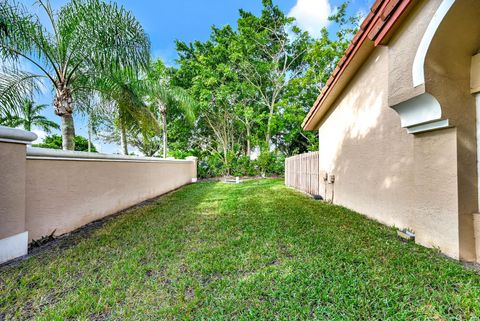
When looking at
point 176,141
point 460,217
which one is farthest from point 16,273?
point 176,141

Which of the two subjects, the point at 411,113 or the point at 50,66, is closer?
the point at 411,113

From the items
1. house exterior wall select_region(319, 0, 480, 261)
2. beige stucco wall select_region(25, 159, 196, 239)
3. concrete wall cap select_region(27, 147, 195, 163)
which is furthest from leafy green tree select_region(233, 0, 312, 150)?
house exterior wall select_region(319, 0, 480, 261)

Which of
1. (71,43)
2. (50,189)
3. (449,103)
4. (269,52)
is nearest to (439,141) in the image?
(449,103)

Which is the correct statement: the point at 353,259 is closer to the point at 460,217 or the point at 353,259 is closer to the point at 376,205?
the point at 460,217

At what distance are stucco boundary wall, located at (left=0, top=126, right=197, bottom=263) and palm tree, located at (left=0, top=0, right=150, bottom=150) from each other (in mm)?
1330

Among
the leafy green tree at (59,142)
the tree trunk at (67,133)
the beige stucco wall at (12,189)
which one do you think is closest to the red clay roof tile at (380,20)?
the beige stucco wall at (12,189)

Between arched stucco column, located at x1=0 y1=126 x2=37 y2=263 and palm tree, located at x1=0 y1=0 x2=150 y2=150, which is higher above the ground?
palm tree, located at x1=0 y1=0 x2=150 y2=150

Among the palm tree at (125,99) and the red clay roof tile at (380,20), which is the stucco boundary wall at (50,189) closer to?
the palm tree at (125,99)

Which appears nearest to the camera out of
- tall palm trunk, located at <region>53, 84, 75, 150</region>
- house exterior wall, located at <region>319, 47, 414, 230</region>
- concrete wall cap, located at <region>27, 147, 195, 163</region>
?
concrete wall cap, located at <region>27, 147, 195, 163</region>

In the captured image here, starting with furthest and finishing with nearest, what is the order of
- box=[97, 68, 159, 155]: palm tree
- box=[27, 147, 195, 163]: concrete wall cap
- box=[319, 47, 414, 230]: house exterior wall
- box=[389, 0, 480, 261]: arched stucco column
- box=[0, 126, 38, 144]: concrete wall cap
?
box=[97, 68, 159, 155]: palm tree → box=[319, 47, 414, 230]: house exterior wall → box=[27, 147, 195, 163]: concrete wall cap → box=[0, 126, 38, 144]: concrete wall cap → box=[389, 0, 480, 261]: arched stucco column

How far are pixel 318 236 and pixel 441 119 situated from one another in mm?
2504

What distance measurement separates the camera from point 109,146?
2716cm

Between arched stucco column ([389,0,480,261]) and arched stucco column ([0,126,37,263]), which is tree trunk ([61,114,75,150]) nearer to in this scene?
arched stucco column ([0,126,37,263])

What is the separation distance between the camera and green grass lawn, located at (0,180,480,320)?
2.00m
